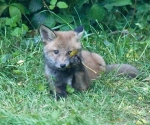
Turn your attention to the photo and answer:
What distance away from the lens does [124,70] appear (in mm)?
Result: 7406

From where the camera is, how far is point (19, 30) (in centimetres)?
838

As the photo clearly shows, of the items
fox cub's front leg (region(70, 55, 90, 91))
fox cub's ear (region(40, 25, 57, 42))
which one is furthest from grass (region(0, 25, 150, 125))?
fox cub's ear (region(40, 25, 57, 42))

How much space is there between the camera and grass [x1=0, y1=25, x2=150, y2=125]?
5.91 m

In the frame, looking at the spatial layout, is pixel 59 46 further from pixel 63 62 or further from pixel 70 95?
pixel 70 95

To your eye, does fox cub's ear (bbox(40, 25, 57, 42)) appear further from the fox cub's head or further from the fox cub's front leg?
the fox cub's front leg

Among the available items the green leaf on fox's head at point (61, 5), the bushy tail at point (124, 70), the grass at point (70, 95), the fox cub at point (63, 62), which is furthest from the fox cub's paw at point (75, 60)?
the green leaf on fox's head at point (61, 5)

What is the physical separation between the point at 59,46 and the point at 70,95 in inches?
24.1

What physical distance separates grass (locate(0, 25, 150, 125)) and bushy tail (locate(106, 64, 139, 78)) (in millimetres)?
108

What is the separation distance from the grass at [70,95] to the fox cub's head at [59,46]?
37 cm

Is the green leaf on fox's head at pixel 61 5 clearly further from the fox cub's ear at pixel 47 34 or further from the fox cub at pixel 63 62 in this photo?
the fox cub's ear at pixel 47 34

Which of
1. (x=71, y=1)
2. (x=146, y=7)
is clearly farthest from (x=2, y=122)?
(x=146, y=7)

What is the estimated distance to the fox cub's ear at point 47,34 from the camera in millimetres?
6863

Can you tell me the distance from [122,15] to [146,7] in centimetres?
42

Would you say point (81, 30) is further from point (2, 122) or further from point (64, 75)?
point (2, 122)
